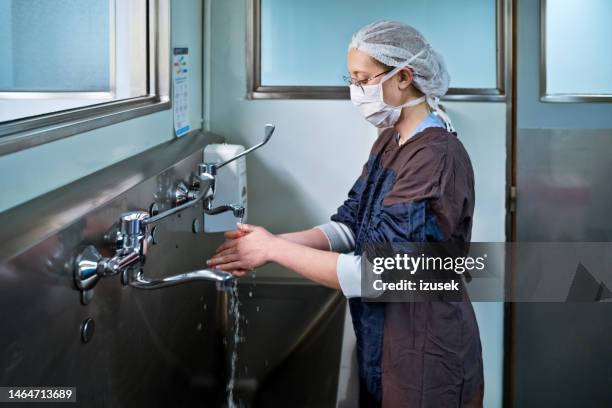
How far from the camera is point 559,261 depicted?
1.97 meters

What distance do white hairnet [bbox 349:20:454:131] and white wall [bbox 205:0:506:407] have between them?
0.60 m

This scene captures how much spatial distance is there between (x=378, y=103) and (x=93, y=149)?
0.54 m

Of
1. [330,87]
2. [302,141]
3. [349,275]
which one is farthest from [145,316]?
[330,87]

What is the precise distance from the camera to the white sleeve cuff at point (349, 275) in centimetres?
122

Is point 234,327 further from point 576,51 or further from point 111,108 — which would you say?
point 576,51

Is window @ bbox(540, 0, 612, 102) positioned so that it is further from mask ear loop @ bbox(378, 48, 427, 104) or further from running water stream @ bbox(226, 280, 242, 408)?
running water stream @ bbox(226, 280, 242, 408)

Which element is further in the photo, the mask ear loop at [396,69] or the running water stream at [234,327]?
the running water stream at [234,327]

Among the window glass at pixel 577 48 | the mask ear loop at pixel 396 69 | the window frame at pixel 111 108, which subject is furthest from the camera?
the window glass at pixel 577 48

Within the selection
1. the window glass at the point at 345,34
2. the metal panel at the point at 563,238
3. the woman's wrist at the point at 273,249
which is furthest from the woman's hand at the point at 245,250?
the metal panel at the point at 563,238

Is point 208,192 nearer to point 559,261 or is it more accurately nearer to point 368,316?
point 368,316

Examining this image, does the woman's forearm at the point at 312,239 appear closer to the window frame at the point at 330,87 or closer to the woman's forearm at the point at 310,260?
the woman's forearm at the point at 310,260

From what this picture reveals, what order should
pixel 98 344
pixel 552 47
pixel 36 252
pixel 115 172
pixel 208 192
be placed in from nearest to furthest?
pixel 36 252 → pixel 98 344 → pixel 115 172 → pixel 208 192 → pixel 552 47

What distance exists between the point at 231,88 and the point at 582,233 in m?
1.08

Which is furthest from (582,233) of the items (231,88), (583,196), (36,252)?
(36,252)
